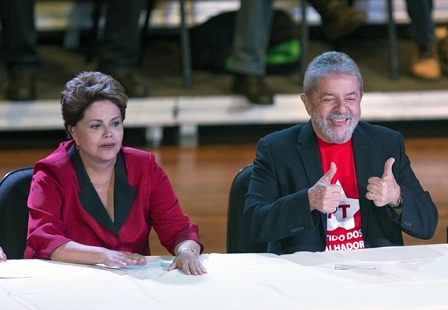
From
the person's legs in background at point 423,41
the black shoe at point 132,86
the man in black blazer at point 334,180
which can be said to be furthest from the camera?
the person's legs in background at point 423,41

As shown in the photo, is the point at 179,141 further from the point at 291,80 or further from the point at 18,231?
the point at 18,231

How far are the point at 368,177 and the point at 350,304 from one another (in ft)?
2.45

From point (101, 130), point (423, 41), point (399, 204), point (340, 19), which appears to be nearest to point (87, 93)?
point (101, 130)

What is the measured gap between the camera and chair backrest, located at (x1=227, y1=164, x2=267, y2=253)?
9.14ft

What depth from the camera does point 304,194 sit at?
2.46 meters

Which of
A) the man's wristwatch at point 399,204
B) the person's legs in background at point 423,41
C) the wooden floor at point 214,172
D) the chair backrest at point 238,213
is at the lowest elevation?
the wooden floor at point 214,172

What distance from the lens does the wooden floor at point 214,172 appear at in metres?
4.09

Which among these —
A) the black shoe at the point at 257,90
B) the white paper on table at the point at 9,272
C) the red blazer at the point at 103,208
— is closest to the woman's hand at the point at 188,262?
the red blazer at the point at 103,208

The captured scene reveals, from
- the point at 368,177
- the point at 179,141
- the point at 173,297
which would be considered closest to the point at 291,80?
the point at 179,141

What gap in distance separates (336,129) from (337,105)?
0.23 feet

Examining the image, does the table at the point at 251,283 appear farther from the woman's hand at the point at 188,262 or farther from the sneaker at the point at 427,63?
the sneaker at the point at 427,63

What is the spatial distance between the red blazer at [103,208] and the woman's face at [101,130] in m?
0.08

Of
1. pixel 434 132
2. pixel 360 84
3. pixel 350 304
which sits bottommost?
pixel 434 132

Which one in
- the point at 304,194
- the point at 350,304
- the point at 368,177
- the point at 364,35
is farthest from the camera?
the point at 364,35
